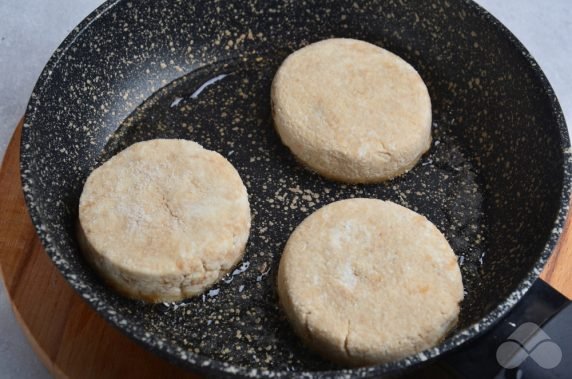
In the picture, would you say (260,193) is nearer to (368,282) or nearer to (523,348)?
(368,282)

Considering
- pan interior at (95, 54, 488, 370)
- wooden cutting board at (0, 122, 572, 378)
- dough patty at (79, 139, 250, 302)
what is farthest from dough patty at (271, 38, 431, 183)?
wooden cutting board at (0, 122, 572, 378)

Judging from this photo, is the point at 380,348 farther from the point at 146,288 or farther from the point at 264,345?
the point at 146,288

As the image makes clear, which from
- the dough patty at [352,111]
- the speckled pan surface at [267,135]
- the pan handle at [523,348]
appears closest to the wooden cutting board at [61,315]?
the speckled pan surface at [267,135]

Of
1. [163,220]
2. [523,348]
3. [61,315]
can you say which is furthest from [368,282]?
[61,315]

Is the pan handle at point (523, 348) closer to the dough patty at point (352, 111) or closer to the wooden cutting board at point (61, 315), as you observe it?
the wooden cutting board at point (61, 315)

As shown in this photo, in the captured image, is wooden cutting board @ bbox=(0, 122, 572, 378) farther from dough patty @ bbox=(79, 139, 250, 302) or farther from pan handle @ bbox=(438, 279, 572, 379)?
pan handle @ bbox=(438, 279, 572, 379)

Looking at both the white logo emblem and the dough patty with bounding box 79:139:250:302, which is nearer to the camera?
the white logo emblem
